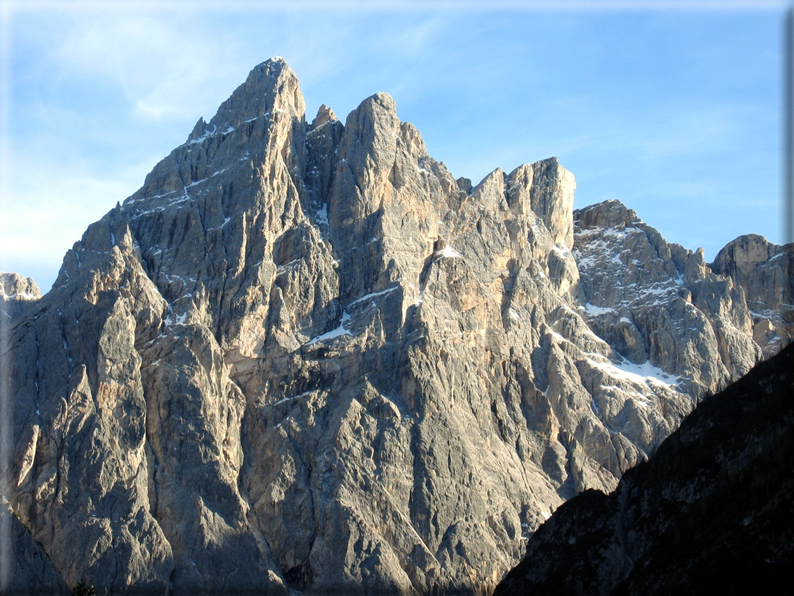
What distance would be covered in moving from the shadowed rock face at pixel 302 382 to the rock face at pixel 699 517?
104 feet

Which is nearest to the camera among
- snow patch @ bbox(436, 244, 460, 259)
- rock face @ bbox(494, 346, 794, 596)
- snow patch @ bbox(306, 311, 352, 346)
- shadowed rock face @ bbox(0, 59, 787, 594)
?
rock face @ bbox(494, 346, 794, 596)

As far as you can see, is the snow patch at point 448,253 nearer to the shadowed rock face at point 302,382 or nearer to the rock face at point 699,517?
the shadowed rock face at point 302,382

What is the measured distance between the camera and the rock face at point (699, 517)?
87.9 meters

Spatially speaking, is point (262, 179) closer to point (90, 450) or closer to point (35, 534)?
point (90, 450)

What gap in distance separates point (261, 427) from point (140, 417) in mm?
16028

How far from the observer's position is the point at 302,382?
161625 millimetres

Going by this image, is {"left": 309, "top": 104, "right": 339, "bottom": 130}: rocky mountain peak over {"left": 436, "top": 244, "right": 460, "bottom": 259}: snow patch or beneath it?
over

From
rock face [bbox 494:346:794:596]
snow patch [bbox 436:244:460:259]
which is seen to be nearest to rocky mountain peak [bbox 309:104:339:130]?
snow patch [bbox 436:244:460:259]

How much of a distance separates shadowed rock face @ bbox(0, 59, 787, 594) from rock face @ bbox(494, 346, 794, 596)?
31773 millimetres

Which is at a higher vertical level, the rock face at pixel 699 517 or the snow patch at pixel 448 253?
the snow patch at pixel 448 253

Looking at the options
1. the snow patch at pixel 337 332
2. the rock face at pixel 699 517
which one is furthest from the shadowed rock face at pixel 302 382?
the rock face at pixel 699 517

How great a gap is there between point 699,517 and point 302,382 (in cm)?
7224

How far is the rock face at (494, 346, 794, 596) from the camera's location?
87.9 metres

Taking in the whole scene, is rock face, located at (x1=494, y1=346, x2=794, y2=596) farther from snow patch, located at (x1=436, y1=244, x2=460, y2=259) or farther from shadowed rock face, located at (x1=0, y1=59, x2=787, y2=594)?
snow patch, located at (x1=436, y1=244, x2=460, y2=259)
